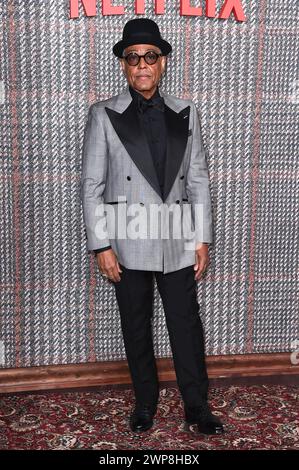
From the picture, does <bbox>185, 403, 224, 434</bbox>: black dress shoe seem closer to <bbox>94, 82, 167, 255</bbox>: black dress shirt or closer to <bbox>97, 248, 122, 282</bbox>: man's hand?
<bbox>97, 248, 122, 282</bbox>: man's hand

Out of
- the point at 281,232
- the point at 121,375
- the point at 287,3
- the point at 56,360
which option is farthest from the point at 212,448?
the point at 287,3

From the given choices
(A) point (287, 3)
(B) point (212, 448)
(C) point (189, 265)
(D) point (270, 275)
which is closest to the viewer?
(B) point (212, 448)

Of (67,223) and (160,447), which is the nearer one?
(160,447)

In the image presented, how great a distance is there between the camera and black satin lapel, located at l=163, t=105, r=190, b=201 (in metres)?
2.23

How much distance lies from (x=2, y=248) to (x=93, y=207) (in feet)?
1.65

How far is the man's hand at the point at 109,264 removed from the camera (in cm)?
225

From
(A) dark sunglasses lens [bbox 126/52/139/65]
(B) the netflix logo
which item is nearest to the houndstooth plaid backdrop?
(B) the netflix logo

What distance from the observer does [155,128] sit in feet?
7.38

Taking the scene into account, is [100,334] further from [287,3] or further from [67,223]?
[287,3]

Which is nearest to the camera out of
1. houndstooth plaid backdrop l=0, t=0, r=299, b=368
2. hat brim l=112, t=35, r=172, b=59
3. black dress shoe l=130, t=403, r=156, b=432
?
hat brim l=112, t=35, r=172, b=59

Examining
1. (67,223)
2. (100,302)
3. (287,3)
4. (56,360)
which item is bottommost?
(56,360)

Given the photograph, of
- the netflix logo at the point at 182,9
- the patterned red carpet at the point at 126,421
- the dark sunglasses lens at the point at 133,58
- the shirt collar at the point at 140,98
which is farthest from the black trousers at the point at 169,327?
the netflix logo at the point at 182,9

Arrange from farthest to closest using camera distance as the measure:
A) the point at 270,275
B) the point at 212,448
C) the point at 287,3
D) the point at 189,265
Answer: the point at 270,275
the point at 287,3
the point at 189,265
the point at 212,448

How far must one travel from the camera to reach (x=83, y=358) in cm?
264
